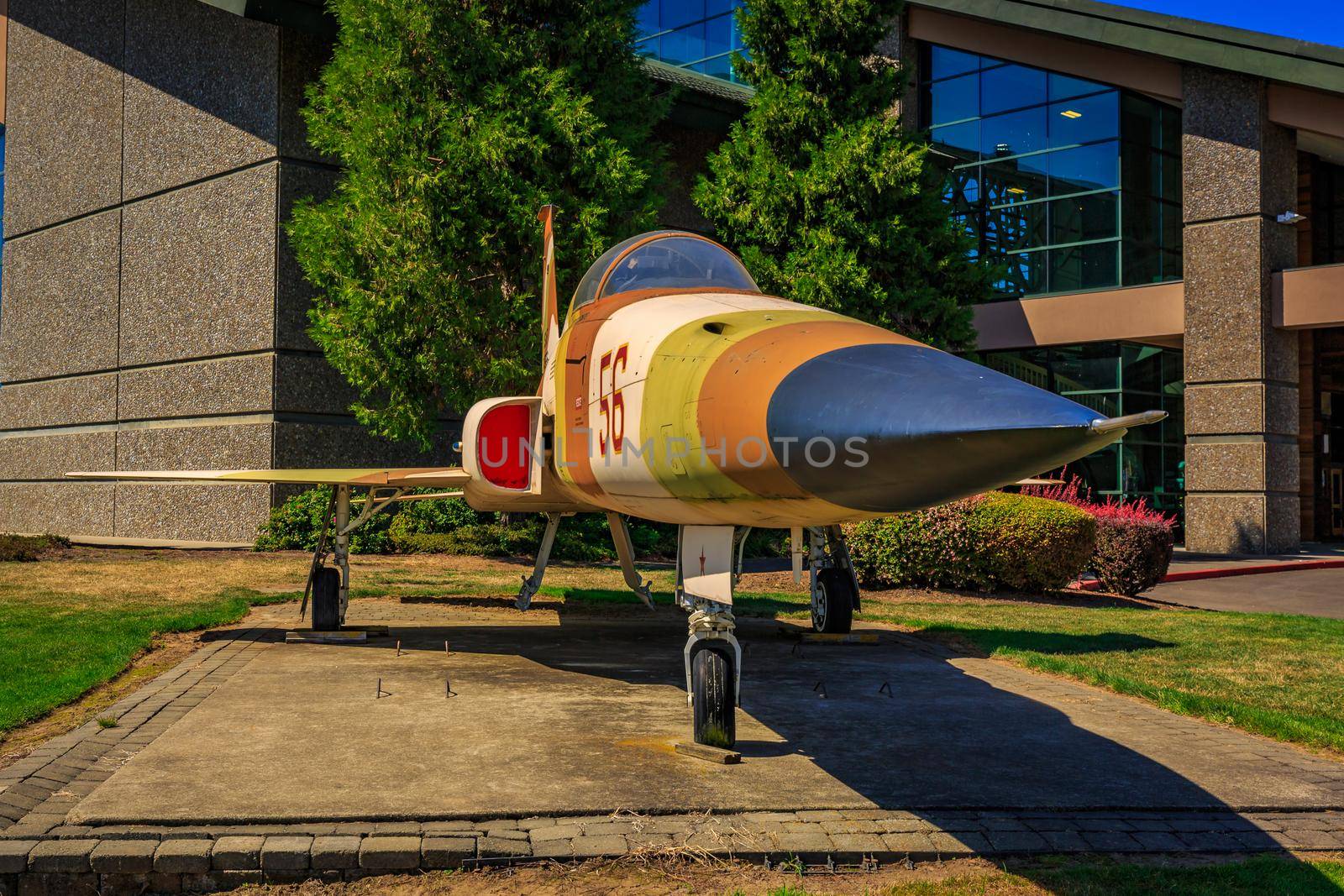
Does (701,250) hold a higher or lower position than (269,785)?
higher

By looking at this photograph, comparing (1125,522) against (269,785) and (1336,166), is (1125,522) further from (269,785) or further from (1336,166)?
(1336,166)

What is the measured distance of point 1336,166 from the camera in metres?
30.8

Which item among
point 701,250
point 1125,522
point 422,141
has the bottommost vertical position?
point 1125,522

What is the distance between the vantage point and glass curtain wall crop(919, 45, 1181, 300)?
89.9 ft

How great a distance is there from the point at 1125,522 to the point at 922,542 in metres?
3.34

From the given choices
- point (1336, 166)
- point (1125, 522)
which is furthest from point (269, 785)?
point (1336, 166)

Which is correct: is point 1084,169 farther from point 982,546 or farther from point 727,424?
point 727,424

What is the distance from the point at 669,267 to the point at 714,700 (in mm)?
2740

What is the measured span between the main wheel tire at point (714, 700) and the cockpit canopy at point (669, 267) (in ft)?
7.44

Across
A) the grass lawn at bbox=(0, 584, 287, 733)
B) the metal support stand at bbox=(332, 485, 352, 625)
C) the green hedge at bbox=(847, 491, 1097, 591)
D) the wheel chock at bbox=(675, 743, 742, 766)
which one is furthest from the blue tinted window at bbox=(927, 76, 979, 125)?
the wheel chock at bbox=(675, 743, 742, 766)

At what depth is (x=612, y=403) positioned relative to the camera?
610 centimetres

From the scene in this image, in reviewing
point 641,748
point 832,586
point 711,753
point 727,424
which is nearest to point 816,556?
point 832,586

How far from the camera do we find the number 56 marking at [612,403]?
232 inches

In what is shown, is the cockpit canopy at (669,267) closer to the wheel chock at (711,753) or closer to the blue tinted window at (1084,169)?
the wheel chock at (711,753)
